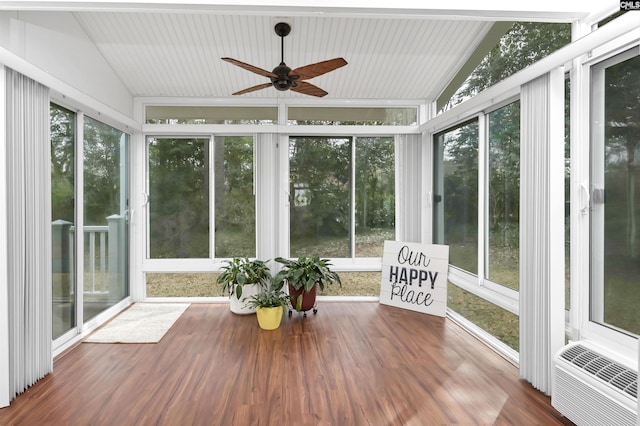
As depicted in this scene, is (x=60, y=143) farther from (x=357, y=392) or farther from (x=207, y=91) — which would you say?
(x=357, y=392)

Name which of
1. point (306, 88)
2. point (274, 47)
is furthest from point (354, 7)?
point (274, 47)

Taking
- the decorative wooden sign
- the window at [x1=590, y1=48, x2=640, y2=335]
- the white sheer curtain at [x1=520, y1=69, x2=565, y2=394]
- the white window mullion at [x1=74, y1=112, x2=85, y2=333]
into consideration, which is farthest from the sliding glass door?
the window at [x1=590, y1=48, x2=640, y2=335]

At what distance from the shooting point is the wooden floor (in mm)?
→ 2207

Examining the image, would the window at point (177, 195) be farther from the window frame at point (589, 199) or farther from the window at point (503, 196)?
the window frame at point (589, 199)

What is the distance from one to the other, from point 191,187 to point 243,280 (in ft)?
4.66

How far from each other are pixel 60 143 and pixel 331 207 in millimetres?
2877

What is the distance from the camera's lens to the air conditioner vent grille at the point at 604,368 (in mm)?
1839

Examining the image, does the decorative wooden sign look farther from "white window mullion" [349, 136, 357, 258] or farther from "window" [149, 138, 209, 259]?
"window" [149, 138, 209, 259]

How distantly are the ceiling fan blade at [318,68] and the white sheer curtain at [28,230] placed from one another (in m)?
1.80

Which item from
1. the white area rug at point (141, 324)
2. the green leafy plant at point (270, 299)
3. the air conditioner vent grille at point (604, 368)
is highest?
the air conditioner vent grille at point (604, 368)

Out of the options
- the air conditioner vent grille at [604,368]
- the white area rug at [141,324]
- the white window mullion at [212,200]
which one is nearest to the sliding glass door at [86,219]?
the white area rug at [141,324]

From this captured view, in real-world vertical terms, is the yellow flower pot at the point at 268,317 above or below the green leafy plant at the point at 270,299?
below

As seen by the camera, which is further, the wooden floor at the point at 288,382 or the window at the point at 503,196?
the window at the point at 503,196

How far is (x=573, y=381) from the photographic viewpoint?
6.82ft
